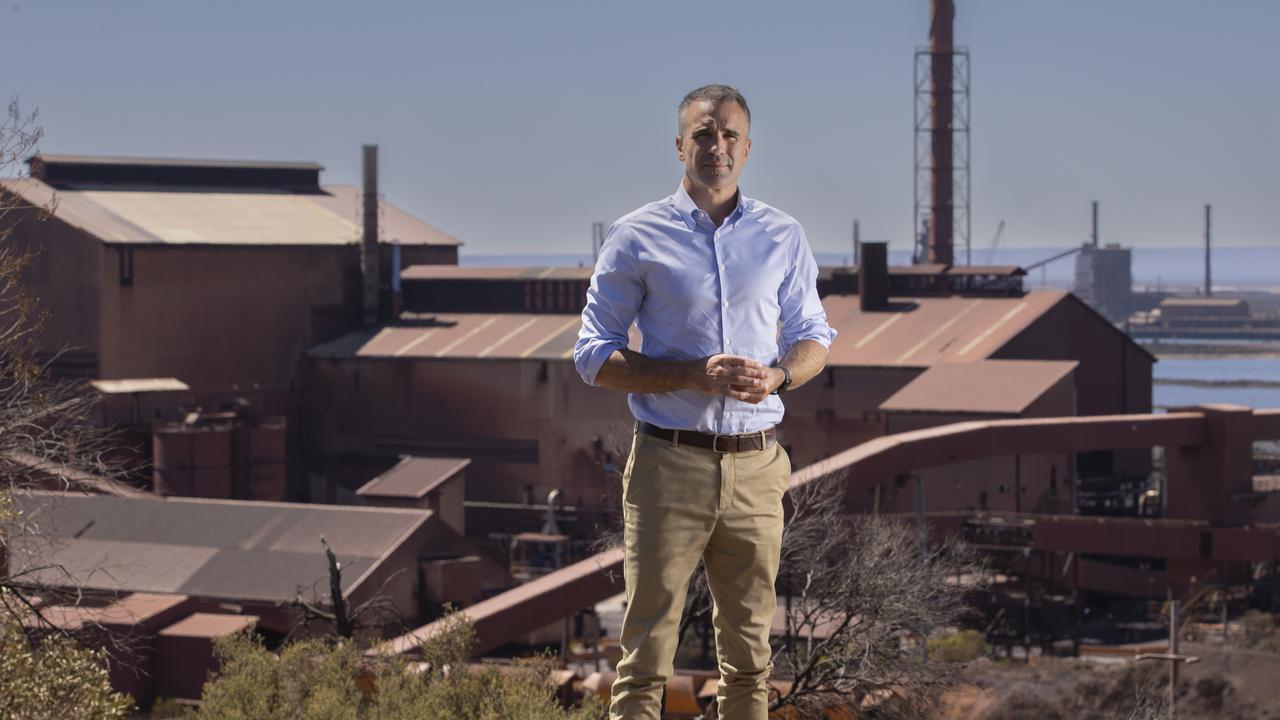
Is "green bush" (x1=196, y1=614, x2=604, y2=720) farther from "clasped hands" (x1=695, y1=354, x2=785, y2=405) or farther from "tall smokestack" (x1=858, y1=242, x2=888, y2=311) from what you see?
"tall smokestack" (x1=858, y1=242, x2=888, y2=311)

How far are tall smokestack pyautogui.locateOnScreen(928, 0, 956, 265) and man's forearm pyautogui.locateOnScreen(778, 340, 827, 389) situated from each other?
182ft

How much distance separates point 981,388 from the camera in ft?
117

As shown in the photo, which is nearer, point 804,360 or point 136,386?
point 804,360

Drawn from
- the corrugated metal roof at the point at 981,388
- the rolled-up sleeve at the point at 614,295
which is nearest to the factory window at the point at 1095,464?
the corrugated metal roof at the point at 981,388

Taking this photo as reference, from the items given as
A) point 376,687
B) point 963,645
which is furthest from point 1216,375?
point 376,687

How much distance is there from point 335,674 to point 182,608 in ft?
52.3

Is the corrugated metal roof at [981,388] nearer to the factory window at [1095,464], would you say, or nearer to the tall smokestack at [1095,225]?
the factory window at [1095,464]

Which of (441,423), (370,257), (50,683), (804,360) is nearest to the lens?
(804,360)

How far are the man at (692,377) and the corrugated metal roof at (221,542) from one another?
23.7 meters

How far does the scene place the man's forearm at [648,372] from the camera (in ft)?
17.5

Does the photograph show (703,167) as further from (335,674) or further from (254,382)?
(254,382)

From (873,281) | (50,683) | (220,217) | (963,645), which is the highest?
(220,217)

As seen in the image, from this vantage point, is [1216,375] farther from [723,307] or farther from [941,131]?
[723,307]

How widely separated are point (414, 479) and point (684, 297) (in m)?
30.8
